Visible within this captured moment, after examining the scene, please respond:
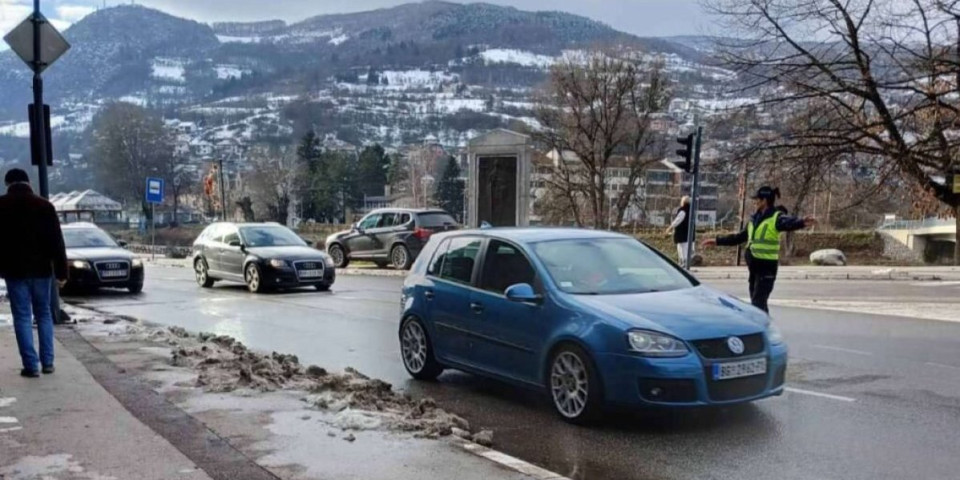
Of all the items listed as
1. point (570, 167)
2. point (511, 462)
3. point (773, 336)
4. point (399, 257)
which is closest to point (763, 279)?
point (773, 336)

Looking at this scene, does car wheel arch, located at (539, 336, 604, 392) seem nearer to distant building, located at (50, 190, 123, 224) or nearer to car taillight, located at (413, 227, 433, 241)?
car taillight, located at (413, 227, 433, 241)

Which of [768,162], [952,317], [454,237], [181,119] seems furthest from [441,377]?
[181,119]

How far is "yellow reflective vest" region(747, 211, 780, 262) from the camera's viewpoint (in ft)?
34.2

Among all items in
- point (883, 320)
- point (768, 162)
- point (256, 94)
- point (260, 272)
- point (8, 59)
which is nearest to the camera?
point (883, 320)

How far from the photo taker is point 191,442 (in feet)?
18.5

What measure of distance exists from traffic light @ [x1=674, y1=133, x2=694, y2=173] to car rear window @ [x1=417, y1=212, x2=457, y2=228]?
797cm

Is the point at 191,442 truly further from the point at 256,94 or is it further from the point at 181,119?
the point at 256,94

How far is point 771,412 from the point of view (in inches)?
275

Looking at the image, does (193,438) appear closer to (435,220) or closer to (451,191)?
(435,220)

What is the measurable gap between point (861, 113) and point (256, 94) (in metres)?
173

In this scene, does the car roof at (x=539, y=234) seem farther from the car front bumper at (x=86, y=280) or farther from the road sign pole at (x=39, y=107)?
the car front bumper at (x=86, y=280)

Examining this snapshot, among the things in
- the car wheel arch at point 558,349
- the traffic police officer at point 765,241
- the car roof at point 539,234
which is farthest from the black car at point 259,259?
the car wheel arch at point 558,349

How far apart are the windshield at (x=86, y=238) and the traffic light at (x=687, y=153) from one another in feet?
43.7

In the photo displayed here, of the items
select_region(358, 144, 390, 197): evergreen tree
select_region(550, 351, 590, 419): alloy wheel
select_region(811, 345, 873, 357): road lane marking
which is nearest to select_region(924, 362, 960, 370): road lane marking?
select_region(811, 345, 873, 357): road lane marking
